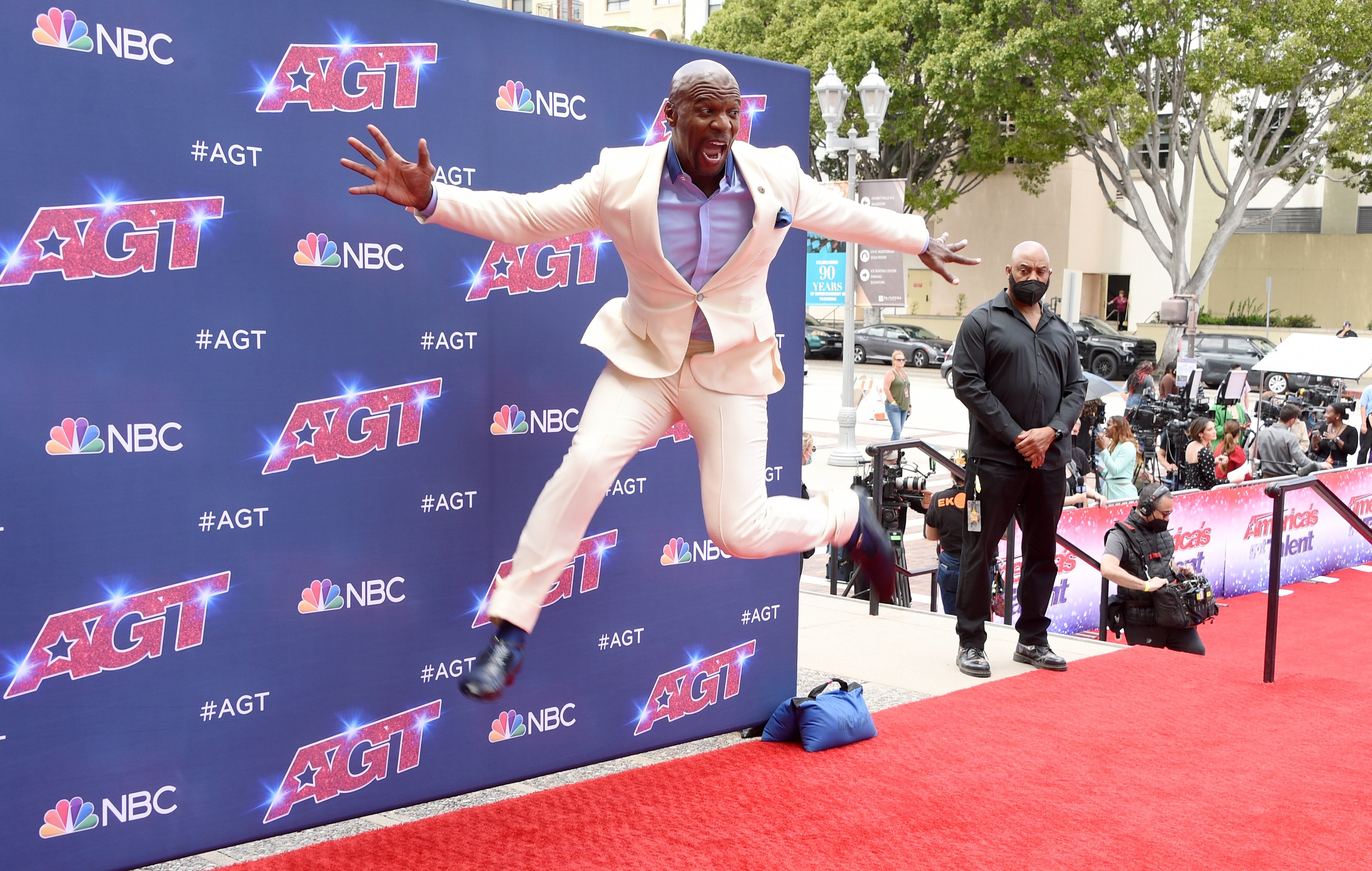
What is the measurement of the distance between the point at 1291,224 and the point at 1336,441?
91.5 feet

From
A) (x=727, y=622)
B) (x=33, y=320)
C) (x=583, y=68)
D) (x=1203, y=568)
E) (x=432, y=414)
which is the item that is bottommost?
(x=1203, y=568)

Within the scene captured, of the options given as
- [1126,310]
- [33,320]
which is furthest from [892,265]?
[1126,310]

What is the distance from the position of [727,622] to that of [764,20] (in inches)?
1314

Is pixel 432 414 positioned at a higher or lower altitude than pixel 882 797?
higher

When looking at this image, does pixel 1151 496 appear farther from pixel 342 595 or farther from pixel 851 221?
pixel 342 595

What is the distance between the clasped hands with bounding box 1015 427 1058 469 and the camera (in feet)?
16.8

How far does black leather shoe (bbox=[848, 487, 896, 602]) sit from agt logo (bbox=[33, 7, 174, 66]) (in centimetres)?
230

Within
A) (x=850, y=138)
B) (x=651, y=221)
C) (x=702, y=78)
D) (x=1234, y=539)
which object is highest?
(x=850, y=138)

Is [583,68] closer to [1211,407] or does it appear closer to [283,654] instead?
[283,654]

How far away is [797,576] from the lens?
4.69 meters

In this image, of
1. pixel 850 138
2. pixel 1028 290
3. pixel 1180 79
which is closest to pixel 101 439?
pixel 1028 290

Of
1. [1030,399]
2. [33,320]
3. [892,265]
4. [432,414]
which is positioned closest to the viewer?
[33,320]

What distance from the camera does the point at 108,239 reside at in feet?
9.77

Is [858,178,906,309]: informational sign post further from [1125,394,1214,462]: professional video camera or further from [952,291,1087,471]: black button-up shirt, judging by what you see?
[952,291,1087,471]: black button-up shirt
